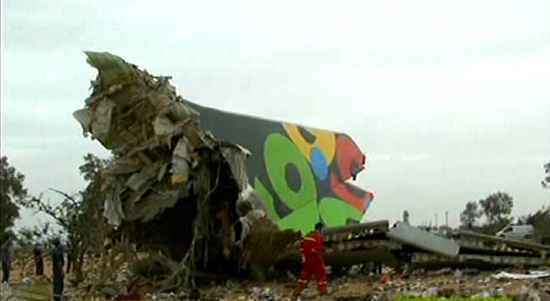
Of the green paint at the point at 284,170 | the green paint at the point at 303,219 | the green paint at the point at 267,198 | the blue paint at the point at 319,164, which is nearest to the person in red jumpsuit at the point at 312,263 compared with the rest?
the green paint at the point at 267,198

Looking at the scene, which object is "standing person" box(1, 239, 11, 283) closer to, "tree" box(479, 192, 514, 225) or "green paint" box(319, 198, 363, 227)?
"green paint" box(319, 198, 363, 227)

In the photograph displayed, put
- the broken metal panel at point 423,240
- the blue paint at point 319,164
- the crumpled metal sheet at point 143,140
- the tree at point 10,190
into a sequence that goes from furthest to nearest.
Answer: the tree at point 10,190 < the blue paint at point 319,164 < the broken metal panel at point 423,240 < the crumpled metal sheet at point 143,140

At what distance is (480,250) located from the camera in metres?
14.1

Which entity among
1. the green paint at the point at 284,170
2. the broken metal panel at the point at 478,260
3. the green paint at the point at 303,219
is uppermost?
the green paint at the point at 284,170

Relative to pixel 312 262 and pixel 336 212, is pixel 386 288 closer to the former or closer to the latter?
pixel 312 262

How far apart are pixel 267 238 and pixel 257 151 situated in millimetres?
2376

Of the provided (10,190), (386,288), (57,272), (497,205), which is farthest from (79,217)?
(497,205)

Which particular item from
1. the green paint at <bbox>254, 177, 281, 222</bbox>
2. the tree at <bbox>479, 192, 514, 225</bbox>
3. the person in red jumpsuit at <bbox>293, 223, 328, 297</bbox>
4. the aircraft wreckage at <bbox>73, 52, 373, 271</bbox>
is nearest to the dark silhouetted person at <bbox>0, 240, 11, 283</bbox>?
the aircraft wreckage at <bbox>73, 52, 373, 271</bbox>

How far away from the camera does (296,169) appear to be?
15.5 m

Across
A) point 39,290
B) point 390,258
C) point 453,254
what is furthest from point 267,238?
point 39,290

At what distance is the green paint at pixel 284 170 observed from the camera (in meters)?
14.7

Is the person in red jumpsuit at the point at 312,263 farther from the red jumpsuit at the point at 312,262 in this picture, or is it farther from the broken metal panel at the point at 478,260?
the broken metal panel at the point at 478,260

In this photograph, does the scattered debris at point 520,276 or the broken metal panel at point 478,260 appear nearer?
the scattered debris at point 520,276

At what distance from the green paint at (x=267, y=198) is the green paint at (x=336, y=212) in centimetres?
226
